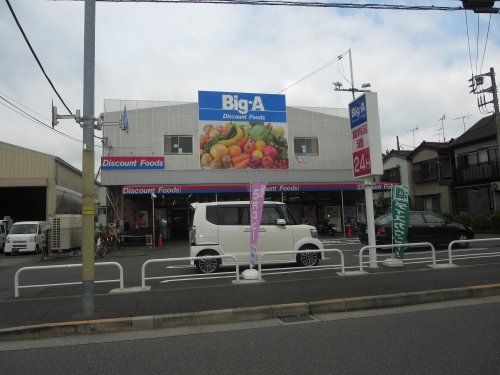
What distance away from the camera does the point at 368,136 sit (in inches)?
404

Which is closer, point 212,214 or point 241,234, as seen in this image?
point 241,234

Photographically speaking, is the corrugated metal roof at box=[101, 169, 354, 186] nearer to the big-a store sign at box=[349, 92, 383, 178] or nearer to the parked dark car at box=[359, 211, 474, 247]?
the parked dark car at box=[359, 211, 474, 247]

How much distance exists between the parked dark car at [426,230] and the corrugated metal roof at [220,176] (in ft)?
33.7

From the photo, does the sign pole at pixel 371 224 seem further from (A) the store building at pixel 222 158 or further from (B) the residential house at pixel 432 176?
(B) the residential house at pixel 432 176

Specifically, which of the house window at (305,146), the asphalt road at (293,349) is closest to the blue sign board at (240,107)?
the house window at (305,146)

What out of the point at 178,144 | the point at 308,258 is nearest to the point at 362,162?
the point at 308,258

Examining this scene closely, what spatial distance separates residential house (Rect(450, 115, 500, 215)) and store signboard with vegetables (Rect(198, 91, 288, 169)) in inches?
529

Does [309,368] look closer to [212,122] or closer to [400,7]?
[400,7]

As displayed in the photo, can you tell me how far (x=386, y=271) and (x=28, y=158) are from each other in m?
25.2

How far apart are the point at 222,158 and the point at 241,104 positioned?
3.90 metres

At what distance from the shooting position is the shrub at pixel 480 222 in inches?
957

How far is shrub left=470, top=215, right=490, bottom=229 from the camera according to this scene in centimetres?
2431

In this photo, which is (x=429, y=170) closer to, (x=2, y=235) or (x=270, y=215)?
(x=270, y=215)

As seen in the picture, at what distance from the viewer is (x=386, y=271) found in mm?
9875
